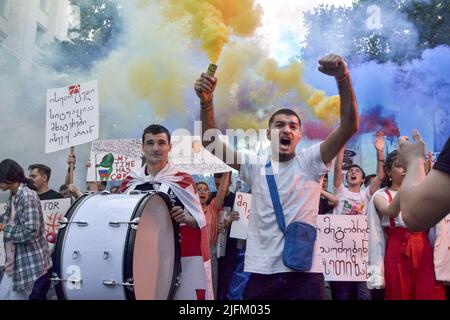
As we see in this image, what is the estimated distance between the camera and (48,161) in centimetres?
1334

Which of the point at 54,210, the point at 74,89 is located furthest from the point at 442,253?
the point at 74,89

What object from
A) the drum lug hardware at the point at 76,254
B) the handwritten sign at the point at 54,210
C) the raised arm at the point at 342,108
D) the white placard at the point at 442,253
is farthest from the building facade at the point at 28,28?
the raised arm at the point at 342,108

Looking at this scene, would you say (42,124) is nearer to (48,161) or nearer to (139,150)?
(48,161)

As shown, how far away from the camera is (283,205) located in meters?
3.30

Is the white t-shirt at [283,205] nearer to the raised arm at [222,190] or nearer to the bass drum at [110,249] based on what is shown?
the bass drum at [110,249]

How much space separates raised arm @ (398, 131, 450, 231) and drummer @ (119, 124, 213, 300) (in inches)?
90.6

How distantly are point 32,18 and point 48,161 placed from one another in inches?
152

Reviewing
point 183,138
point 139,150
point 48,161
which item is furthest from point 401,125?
point 48,161

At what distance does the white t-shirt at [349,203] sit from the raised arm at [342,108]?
2.68 meters

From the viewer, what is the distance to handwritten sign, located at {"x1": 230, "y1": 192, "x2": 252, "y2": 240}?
228 inches

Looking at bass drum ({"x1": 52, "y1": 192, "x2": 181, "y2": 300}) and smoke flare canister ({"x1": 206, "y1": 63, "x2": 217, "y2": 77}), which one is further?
bass drum ({"x1": 52, "y1": 192, "x2": 181, "y2": 300})

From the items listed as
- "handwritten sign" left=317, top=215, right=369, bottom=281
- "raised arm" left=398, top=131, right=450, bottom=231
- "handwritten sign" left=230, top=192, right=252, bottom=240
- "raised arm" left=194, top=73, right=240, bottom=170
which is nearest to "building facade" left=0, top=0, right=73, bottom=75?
"handwritten sign" left=230, top=192, right=252, bottom=240

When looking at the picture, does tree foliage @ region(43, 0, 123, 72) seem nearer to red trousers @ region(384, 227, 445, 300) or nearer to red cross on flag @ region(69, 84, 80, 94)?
red cross on flag @ region(69, 84, 80, 94)

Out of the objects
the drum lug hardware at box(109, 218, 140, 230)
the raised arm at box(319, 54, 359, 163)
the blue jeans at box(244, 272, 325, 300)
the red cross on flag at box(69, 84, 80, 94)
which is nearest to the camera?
the raised arm at box(319, 54, 359, 163)
